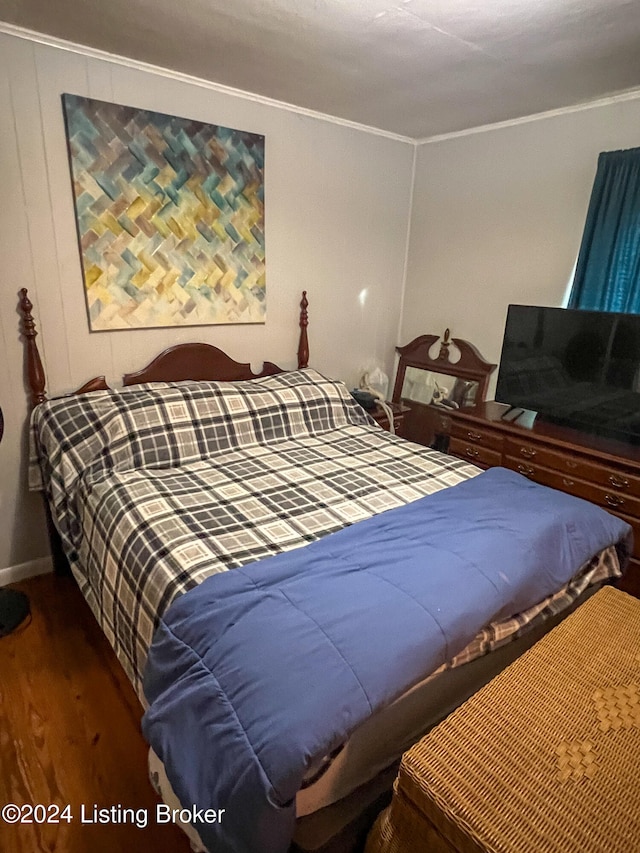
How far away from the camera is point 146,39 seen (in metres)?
1.89

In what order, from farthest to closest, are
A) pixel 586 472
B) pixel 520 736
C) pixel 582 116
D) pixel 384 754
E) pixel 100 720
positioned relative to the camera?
pixel 582 116, pixel 586 472, pixel 100 720, pixel 384 754, pixel 520 736

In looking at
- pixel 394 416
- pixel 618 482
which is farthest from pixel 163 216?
pixel 618 482

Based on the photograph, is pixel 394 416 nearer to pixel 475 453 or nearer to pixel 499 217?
pixel 475 453

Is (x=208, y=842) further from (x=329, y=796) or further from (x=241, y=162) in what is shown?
(x=241, y=162)

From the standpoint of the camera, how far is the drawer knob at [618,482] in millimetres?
2172

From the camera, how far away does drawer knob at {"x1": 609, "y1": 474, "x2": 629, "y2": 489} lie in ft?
7.13

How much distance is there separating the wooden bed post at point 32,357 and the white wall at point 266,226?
0.13 ft

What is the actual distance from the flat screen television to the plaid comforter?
76 cm

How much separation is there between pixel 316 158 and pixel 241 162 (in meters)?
0.51

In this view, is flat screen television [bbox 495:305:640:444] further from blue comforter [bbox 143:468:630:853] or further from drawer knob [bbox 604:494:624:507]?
blue comforter [bbox 143:468:630:853]

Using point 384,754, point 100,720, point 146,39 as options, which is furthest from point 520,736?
point 146,39

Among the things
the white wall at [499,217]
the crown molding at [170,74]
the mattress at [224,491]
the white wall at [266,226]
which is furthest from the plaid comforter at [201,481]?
the crown molding at [170,74]

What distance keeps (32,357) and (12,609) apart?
1.09 meters

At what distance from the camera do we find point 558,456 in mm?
2404
